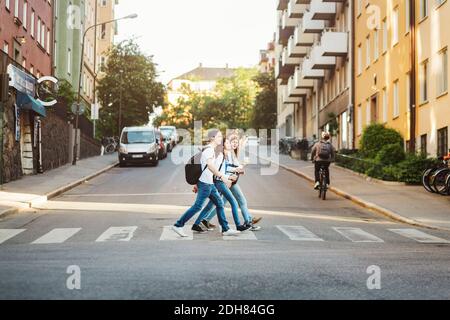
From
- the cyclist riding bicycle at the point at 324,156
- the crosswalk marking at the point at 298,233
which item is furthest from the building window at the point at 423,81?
the crosswalk marking at the point at 298,233

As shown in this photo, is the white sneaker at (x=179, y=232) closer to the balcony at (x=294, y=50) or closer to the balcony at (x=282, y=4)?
the balcony at (x=294, y=50)

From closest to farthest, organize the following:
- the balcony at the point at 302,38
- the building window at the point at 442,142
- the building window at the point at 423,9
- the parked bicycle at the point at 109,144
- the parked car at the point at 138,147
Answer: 1. the building window at the point at 442,142
2. the building window at the point at 423,9
3. the parked car at the point at 138,147
4. the parked bicycle at the point at 109,144
5. the balcony at the point at 302,38

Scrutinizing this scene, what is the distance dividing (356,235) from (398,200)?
7.64m

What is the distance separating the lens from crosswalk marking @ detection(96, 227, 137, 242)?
12.3 metres

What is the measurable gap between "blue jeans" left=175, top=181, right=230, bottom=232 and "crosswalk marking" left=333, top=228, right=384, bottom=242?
2063mm

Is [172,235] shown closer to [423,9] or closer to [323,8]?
[423,9]

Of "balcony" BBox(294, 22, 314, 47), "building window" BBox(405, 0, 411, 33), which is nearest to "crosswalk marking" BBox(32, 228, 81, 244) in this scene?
"building window" BBox(405, 0, 411, 33)

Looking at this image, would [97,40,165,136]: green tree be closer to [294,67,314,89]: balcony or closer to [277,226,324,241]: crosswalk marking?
[294,67,314,89]: balcony

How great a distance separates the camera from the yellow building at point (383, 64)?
3170cm

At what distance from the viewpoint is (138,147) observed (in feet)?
128

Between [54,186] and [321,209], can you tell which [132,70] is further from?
[321,209]

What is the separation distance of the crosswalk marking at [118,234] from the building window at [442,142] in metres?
15.5
